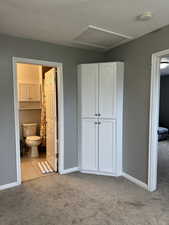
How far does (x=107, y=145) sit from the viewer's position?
3.00 meters

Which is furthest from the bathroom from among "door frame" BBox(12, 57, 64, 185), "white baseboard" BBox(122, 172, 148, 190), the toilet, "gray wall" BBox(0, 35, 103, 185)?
"white baseboard" BBox(122, 172, 148, 190)

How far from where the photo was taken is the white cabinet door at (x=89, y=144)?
10.0ft

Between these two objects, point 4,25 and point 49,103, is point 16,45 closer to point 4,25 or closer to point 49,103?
point 4,25

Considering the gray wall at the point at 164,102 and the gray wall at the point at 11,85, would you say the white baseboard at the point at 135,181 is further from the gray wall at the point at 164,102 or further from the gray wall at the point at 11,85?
the gray wall at the point at 164,102

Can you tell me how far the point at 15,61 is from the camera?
2.58 meters

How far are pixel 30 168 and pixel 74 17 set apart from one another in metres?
2.89

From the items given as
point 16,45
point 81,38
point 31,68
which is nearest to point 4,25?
point 16,45

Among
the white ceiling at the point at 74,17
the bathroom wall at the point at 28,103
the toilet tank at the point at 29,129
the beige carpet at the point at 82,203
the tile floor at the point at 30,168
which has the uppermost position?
the white ceiling at the point at 74,17

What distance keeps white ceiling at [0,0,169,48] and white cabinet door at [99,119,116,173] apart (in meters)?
1.53

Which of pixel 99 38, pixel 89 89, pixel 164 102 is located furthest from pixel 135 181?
pixel 164 102

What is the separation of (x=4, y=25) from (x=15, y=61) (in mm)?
538

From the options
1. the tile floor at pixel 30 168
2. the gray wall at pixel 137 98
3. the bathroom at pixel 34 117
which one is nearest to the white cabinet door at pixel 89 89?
the gray wall at pixel 137 98

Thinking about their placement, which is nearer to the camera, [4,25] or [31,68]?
[4,25]

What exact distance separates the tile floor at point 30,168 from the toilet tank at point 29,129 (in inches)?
21.9
